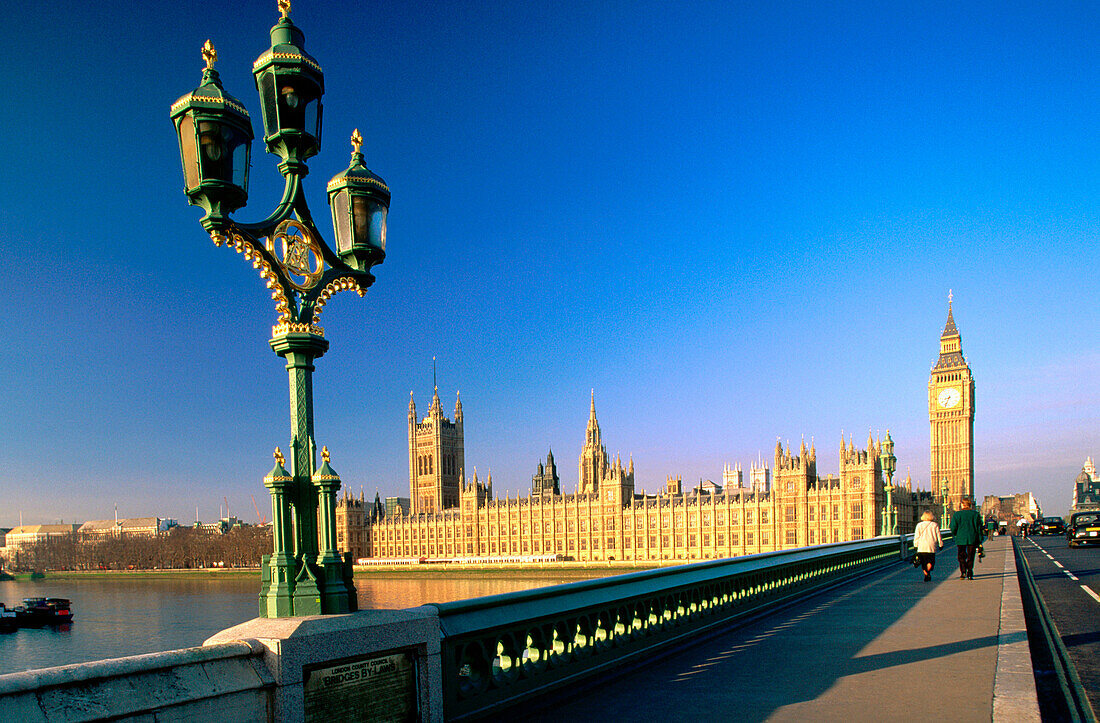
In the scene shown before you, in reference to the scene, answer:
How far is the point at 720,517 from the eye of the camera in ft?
313

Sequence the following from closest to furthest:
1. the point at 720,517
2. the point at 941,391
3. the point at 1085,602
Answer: the point at 1085,602 < the point at 720,517 < the point at 941,391

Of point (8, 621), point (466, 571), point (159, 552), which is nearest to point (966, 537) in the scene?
point (8, 621)

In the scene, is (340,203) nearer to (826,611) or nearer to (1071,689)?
(1071,689)

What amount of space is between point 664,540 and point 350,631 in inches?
3819

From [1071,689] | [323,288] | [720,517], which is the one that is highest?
[323,288]

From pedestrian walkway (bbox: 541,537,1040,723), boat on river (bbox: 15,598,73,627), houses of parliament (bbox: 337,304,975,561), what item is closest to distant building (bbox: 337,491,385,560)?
houses of parliament (bbox: 337,304,975,561)

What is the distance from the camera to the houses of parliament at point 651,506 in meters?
89.1

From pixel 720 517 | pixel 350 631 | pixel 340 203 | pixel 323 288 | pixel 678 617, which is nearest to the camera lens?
pixel 350 631

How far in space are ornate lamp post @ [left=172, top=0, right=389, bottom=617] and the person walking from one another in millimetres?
17457

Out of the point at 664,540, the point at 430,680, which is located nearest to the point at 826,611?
the point at 430,680

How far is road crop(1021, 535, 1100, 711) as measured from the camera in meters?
9.66

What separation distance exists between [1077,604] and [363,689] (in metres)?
16.0

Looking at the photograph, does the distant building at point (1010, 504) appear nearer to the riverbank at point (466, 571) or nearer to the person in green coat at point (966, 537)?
the riverbank at point (466, 571)

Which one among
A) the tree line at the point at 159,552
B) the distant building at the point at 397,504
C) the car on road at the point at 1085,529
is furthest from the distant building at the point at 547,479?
the car on road at the point at 1085,529
